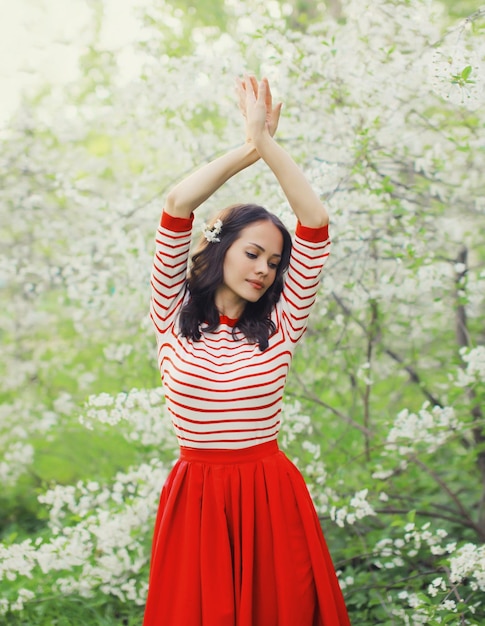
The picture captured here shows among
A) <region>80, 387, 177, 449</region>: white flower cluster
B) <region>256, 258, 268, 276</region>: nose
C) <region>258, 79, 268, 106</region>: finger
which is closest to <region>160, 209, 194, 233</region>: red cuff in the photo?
<region>256, 258, 268, 276</region>: nose

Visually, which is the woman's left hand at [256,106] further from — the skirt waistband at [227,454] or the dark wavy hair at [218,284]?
the skirt waistband at [227,454]

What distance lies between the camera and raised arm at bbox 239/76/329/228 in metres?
1.94

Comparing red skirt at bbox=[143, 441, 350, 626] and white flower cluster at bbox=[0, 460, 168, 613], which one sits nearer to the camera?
red skirt at bbox=[143, 441, 350, 626]

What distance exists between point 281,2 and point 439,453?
4623mm

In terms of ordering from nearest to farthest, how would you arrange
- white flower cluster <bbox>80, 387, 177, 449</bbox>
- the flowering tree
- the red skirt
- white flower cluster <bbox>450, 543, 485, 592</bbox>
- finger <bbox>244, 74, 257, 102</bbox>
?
the red skirt, finger <bbox>244, 74, 257, 102</bbox>, white flower cluster <bbox>450, 543, 485, 592</bbox>, white flower cluster <bbox>80, 387, 177, 449</bbox>, the flowering tree

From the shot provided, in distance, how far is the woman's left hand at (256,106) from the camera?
1960mm

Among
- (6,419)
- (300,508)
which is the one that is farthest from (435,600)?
(6,419)

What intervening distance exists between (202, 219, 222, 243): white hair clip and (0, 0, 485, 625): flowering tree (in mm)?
509

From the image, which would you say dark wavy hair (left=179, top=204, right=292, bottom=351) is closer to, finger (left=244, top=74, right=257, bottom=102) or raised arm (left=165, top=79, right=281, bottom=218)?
raised arm (left=165, top=79, right=281, bottom=218)

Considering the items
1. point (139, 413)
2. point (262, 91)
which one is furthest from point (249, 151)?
point (139, 413)

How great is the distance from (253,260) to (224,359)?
304mm

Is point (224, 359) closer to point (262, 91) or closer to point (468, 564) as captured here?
point (262, 91)

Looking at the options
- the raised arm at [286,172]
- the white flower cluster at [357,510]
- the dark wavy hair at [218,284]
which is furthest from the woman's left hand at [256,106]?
the white flower cluster at [357,510]

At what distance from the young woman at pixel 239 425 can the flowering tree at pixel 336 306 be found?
553mm
